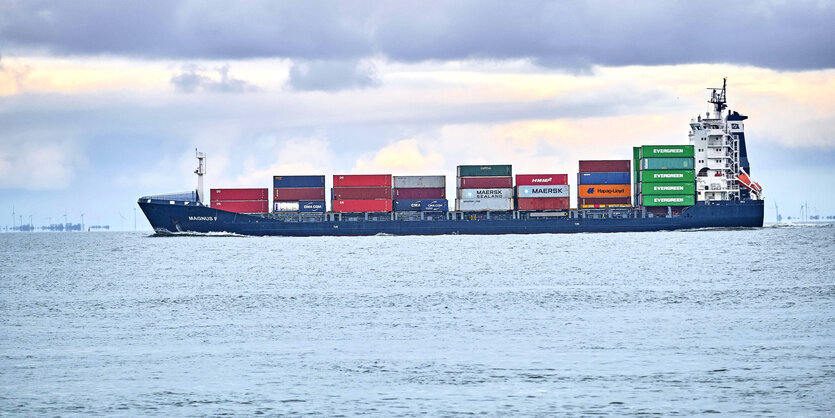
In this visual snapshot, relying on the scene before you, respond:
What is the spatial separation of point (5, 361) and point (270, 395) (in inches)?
342

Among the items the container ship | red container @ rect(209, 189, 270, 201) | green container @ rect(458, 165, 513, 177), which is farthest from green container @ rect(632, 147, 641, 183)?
red container @ rect(209, 189, 270, 201)

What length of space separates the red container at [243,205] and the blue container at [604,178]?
37.9 m

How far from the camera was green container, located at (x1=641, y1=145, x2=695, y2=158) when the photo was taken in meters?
108

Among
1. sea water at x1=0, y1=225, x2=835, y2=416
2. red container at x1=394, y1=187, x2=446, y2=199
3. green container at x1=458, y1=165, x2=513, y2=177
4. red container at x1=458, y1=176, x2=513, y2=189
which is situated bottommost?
sea water at x1=0, y1=225, x2=835, y2=416

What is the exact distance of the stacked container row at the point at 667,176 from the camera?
107250 millimetres

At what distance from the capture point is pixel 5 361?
2353 centimetres

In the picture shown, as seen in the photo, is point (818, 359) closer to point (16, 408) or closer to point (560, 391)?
point (560, 391)

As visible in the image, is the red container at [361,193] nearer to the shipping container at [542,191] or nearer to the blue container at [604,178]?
the shipping container at [542,191]

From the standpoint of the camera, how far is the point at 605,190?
4286 inches

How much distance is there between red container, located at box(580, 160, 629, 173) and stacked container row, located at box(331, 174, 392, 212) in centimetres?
2336

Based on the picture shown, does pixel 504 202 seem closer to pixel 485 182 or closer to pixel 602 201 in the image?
pixel 485 182

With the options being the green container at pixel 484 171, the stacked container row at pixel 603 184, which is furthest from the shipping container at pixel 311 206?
the stacked container row at pixel 603 184

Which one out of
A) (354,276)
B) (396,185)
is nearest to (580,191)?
(396,185)

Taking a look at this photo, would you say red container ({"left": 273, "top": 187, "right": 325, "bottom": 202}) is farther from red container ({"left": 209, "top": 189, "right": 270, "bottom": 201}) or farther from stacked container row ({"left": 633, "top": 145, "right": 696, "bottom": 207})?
stacked container row ({"left": 633, "top": 145, "right": 696, "bottom": 207})
